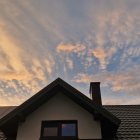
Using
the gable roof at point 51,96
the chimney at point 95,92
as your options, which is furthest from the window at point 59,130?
the chimney at point 95,92

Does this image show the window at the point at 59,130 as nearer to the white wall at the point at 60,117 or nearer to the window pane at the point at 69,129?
the window pane at the point at 69,129

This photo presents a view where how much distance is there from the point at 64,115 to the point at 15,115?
2.00 meters

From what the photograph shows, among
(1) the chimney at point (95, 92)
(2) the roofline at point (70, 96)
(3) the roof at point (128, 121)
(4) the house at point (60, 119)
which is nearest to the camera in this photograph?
(2) the roofline at point (70, 96)

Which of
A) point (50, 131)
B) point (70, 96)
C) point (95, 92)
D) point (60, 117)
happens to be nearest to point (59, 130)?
point (50, 131)

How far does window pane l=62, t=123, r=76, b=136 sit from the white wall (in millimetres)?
248

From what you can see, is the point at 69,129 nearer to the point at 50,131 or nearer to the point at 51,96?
the point at 50,131

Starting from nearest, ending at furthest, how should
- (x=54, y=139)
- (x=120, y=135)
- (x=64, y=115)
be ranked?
(x=54, y=139) < (x=64, y=115) < (x=120, y=135)

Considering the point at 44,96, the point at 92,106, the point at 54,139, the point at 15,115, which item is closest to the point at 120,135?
the point at 92,106

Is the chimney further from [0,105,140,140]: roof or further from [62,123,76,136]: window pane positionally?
[62,123,76,136]: window pane

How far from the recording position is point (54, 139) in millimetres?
8836

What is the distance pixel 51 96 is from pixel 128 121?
4.52 m

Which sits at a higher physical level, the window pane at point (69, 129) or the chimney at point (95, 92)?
the chimney at point (95, 92)

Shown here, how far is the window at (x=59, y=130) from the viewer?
8.93 meters

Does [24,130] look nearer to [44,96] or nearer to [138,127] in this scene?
[44,96]
